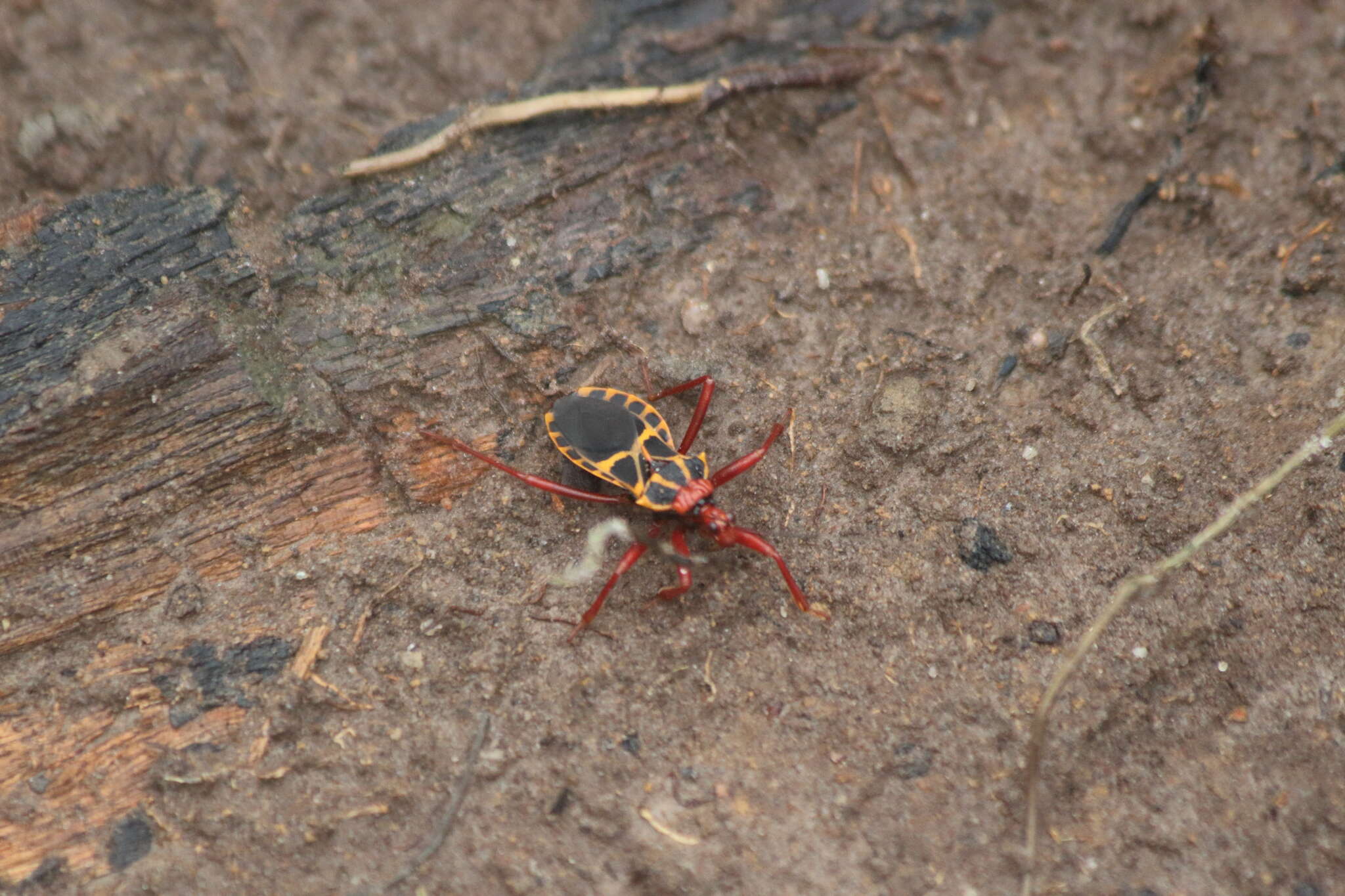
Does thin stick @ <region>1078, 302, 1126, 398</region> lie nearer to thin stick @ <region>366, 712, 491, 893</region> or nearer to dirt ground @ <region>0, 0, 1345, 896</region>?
dirt ground @ <region>0, 0, 1345, 896</region>

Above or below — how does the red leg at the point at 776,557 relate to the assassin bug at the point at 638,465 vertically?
below

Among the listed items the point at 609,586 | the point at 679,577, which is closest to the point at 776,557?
the point at 679,577

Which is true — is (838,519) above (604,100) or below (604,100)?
below

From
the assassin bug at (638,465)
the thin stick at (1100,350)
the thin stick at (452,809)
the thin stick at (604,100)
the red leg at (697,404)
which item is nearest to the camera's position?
the thin stick at (452,809)

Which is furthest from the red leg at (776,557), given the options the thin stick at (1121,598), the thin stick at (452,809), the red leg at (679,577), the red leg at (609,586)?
the thin stick at (452,809)

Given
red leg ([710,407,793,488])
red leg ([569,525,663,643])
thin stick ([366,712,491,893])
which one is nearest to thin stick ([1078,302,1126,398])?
red leg ([710,407,793,488])

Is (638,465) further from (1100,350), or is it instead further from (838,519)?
(1100,350)

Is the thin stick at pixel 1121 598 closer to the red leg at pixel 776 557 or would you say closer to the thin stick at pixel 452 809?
the red leg at pixel 776 557
